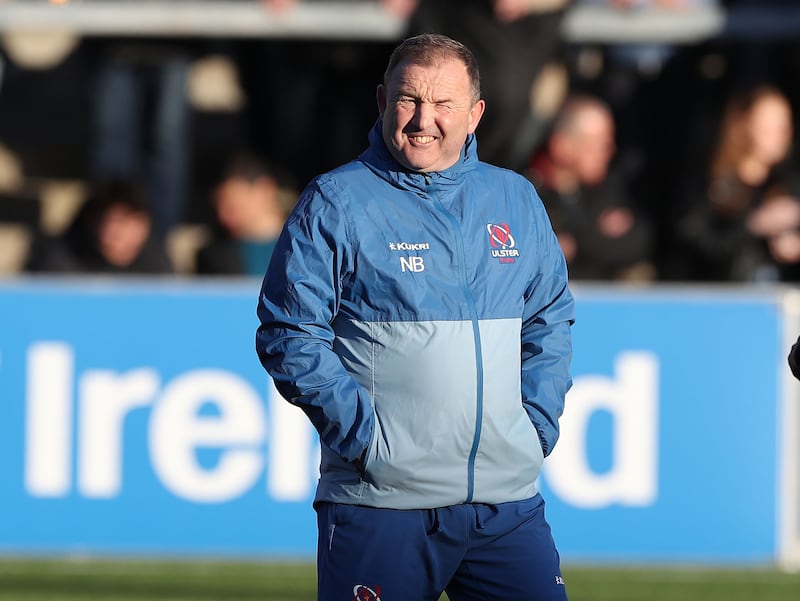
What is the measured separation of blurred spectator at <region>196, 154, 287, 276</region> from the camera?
8.91 m

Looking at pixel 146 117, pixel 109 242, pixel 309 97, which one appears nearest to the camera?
pixel 109 242

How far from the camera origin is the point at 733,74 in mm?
10320

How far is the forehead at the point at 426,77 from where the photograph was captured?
4.02 m

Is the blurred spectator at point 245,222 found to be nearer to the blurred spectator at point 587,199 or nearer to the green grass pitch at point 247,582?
the blurred spectator at point 587,199

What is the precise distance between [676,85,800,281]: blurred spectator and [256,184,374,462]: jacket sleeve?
A: 5099 millimetres

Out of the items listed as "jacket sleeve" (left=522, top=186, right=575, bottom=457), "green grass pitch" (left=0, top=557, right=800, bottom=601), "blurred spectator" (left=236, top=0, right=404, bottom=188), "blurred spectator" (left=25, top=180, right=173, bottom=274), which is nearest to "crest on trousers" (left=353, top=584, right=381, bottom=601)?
"jacket sleeve" (left=522, top=186, right=575, bottom=457)

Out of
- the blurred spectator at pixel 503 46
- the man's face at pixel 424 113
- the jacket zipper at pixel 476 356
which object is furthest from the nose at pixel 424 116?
the blurred spectator at pixel 503 46

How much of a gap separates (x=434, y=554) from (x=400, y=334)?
557 millimetres

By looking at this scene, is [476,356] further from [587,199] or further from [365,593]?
[587,199]

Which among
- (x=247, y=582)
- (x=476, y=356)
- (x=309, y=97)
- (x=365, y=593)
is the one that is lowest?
(x=247, y=582)

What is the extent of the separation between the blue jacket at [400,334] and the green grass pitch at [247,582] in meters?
3.42

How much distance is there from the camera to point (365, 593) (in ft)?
13.3

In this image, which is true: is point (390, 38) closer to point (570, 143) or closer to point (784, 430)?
point (570, 143)

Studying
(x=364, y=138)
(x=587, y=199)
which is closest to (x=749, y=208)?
(x=587, y=199)
